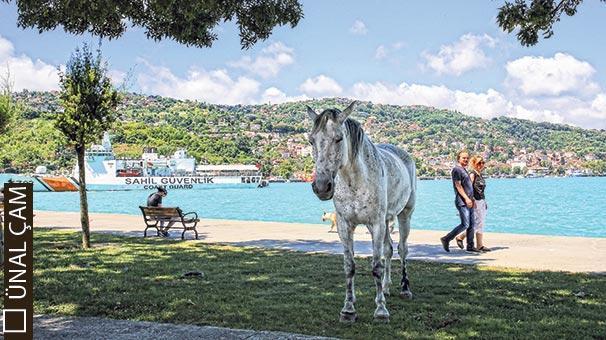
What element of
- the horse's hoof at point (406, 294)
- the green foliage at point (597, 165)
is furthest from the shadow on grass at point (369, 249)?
the green foliage at point (597, 165)

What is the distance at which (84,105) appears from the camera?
1245 centimetres

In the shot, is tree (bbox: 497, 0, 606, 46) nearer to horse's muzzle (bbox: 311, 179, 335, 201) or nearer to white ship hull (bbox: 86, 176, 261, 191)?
horse's muzzle (bbox: 311, 179, 335, 201)

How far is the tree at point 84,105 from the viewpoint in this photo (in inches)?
490

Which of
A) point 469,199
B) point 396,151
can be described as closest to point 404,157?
point 396,151

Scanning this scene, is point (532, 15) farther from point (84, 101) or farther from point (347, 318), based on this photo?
point (84, 101)

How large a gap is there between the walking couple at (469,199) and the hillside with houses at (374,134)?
108 metres

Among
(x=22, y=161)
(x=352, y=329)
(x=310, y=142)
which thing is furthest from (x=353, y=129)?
(x=22, y=161)

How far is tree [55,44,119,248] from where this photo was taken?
12438mm

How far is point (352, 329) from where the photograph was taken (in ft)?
18.3

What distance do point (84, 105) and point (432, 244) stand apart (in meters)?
8.21

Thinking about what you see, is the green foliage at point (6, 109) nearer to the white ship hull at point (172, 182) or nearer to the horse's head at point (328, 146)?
the horse's head at point (328, 146)

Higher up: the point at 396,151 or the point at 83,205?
the point at 396,151

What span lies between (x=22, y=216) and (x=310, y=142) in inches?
113

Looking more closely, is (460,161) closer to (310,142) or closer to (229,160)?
(310,142)
